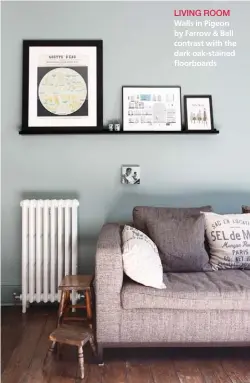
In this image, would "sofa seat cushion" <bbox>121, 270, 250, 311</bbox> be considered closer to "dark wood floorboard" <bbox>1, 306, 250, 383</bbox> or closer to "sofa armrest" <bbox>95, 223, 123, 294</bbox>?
"sofa armrest" <bbox>95, 223, 123, 294</bbox>

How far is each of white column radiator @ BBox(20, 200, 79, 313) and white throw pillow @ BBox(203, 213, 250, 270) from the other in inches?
39.8

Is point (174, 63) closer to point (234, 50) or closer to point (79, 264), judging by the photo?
point (234, 50)

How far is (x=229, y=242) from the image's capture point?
2.73 meters

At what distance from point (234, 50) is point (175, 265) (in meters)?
1.76

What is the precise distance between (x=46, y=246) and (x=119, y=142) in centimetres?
98

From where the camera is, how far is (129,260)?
2342mm

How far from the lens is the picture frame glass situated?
10.5 ft

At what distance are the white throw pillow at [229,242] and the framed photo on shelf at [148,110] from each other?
851 millimetres

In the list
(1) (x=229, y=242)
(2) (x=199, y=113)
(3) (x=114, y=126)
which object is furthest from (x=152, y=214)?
(2) (x=199, y=113)

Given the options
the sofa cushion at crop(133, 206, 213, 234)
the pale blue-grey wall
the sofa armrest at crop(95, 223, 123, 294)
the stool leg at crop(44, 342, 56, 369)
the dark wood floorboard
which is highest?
the pale blue-grey wall

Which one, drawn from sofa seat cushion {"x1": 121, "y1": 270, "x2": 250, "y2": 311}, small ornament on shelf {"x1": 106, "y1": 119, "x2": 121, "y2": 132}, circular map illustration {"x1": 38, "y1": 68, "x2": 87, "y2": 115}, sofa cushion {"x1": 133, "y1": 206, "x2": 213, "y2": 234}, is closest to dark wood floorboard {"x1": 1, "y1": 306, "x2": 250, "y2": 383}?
sofa seat cushion {"x1": 121, "y1": 270, "x2": 250, "y2": 311}

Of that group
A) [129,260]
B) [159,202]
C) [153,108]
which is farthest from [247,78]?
[129,260]

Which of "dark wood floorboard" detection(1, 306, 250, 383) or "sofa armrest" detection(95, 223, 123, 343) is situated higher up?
"sofa armrest" detection(95, 223, 123, 343)

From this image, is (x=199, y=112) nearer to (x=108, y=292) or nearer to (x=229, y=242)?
(x=229, y=242)
